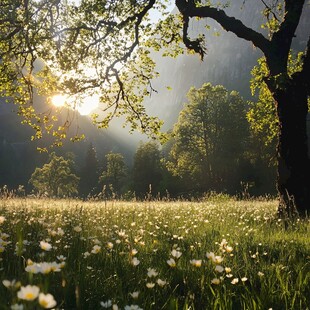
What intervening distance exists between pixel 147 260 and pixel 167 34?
543 inches

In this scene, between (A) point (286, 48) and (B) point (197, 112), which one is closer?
(A) point (286, 48)

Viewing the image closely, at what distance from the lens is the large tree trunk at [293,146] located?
1077 cm

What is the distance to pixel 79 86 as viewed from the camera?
46.6 ft

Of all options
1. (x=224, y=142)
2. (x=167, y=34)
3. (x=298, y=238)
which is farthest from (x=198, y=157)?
(x=298, y=238)

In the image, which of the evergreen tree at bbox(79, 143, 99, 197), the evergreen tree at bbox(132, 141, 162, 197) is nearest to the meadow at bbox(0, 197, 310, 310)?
the evergreen tree at bbox(132, 141, 162, 197)

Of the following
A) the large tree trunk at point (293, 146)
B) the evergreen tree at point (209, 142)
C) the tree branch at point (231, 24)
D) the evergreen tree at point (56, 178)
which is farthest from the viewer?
the evergreen tree at point (56, 178)

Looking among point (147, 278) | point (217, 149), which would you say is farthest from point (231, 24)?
point (217, 149)

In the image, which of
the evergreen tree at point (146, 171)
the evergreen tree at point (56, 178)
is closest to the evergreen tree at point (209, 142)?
the evergreen tree at point (146, 171)

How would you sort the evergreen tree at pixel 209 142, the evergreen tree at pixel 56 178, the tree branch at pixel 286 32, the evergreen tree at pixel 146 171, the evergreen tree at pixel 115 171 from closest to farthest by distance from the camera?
the tree branch at pixel 286 32
the evergreen tree at pixel 209 142
the evergreen tree at pixel 146 171
the evergreen tree at pixel 56 178
the evergreen tree at pixel 115 171

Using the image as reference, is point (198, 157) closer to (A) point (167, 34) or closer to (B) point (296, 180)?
(A) point (167, 34)

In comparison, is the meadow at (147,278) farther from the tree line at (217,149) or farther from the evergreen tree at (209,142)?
the evergreen tree at (209,142)

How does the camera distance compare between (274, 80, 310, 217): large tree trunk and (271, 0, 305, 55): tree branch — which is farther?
(271, 0, 305, 55): tree branch

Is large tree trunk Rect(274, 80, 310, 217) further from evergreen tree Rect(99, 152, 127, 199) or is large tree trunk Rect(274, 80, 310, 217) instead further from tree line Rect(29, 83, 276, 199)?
evergreen tree Rect(99, 152, 127, 199)

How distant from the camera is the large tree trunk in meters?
10.8
